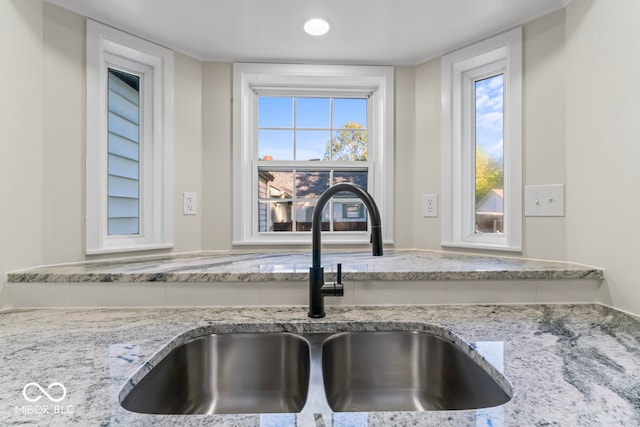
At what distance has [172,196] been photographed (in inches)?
65.9

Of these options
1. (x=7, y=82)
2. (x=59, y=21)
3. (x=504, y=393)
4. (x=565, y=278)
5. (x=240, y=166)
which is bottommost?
(x=504, y=393)

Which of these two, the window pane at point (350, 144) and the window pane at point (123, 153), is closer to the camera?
the window pane at point (123, 153)

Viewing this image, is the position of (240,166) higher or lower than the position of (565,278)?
higher

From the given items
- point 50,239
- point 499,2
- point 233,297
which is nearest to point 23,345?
point 233,297

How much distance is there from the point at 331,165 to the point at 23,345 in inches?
61.7

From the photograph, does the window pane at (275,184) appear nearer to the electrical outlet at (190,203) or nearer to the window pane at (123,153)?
the electrical outlet at (190,203)

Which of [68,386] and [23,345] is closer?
[68,386]

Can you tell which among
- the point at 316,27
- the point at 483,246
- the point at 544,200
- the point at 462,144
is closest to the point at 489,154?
the point at 462,144

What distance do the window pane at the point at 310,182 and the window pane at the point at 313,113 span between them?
0.31 metres

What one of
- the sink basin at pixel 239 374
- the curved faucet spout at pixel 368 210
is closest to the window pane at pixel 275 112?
the curved faucet spout at pixel 368 210

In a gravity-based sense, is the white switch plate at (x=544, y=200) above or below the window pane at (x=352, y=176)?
below

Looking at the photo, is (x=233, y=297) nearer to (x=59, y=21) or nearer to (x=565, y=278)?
(x=565, y=278)

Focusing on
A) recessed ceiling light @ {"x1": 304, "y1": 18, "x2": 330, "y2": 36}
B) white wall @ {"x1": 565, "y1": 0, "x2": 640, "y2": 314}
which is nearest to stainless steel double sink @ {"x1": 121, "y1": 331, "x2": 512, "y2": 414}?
white wall @ {"x1": 565, "y1": 0, "x2": 640, "y2": 314}

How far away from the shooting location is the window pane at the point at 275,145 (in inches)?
76.2
